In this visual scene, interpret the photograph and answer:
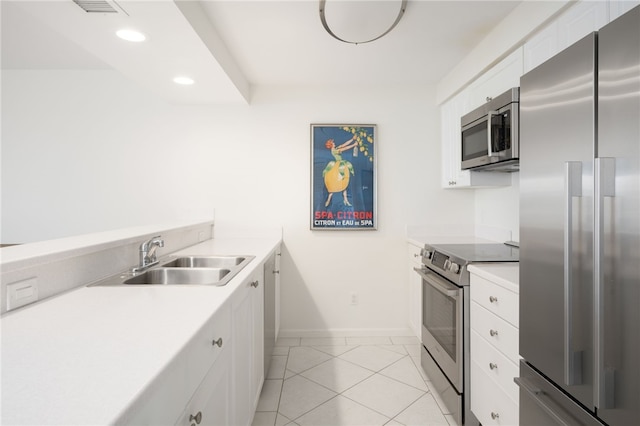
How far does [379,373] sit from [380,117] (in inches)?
89.7

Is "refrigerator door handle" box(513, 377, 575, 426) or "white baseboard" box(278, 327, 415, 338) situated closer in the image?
"refrigerator door handle" box(513, 377, 575, 426)

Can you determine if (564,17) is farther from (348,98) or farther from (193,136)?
(193,136)

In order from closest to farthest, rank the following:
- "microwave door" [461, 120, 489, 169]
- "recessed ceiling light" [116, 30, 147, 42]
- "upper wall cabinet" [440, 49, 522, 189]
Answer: "recessed ceiling light" [116, 30, 147, 42] < "upper wall cabinet" [440, 49, 522, 189] < "microwave door" [461, 120, 489, 169]

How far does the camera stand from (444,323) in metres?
2.04

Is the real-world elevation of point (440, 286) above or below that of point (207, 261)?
below

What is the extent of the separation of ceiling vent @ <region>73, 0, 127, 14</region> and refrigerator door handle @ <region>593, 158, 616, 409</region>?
2021mm

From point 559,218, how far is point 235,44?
89.5 inches

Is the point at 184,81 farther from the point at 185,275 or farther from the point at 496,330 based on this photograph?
the point at 496,330

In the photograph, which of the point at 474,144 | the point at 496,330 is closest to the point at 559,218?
the point at 496,330

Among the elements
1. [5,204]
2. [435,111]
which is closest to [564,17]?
[435,111]

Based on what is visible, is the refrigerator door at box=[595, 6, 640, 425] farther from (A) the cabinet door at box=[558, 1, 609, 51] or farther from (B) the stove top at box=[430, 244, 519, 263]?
Result: (B) the stove top at box=[430, 244, 519, 263]

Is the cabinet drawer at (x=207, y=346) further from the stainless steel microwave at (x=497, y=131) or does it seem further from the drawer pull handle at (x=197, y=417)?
the stainless steel microwave at (x=497, y=131)

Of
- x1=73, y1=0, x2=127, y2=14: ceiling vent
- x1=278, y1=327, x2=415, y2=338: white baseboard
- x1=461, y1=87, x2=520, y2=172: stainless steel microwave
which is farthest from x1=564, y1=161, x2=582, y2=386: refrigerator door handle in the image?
x1=278, y1=327, x2=415, y2=338: white baseboard

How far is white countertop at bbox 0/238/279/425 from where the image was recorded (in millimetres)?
546
